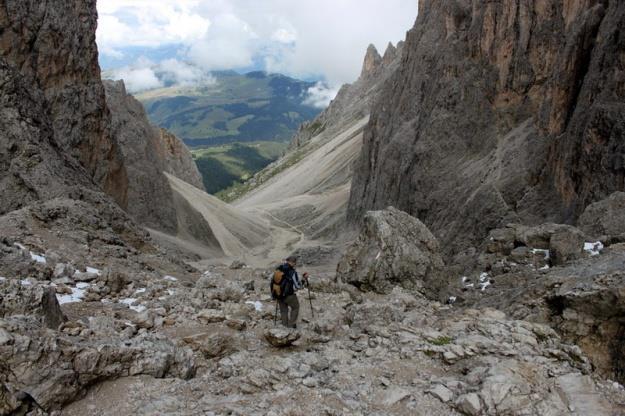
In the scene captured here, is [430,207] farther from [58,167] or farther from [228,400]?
[228,400]

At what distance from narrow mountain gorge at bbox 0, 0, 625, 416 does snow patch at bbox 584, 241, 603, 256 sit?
99mm

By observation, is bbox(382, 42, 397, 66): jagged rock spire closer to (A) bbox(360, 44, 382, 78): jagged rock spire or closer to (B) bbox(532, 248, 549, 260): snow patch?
(A) bbox(360, 44, 382, 78): jagged rock spire

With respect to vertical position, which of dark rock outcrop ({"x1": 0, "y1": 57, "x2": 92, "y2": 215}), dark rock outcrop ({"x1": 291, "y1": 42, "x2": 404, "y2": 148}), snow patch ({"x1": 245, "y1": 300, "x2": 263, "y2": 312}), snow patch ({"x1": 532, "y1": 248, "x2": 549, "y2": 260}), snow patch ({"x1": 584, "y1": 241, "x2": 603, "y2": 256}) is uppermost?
dark rock outcrop ({"x1": 291, "y1": 42, "x2": 404, "y2": 148})

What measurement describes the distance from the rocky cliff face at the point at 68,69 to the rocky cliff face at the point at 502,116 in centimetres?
2915

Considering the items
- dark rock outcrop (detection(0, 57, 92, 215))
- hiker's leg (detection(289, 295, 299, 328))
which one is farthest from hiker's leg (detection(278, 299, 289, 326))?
dark rock outcrop (detection(0, 57, 92, 215))

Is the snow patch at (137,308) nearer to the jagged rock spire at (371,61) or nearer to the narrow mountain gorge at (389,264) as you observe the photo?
the narrow mountain gorge at (389,264)

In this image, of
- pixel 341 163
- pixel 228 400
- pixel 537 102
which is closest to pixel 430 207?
pixel 537 102

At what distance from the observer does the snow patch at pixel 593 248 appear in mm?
18534

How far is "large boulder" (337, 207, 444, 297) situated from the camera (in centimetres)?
2008

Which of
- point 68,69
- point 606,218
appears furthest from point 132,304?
point 68,69

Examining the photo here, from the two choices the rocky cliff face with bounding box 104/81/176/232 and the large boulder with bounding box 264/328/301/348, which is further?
the rocky cliff face with bounding box 104/81/176/232

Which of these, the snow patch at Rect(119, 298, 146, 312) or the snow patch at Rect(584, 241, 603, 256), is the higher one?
the snow patch at Rect(584, 241, 603, 256)

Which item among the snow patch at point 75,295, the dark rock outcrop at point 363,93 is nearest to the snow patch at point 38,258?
the snow patch at point 75,295

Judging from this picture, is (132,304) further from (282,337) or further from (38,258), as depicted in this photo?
(282,337)
